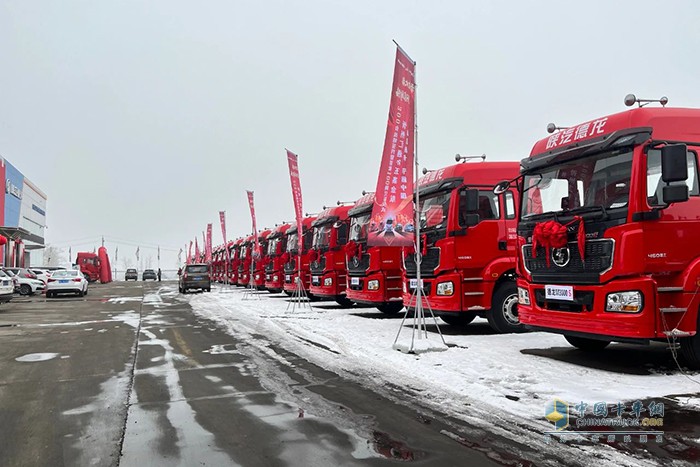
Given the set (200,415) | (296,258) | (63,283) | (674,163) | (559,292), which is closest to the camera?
(200,415)

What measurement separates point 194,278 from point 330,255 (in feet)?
50.7

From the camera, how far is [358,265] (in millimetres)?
14008

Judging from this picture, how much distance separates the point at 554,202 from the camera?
729 centimetres

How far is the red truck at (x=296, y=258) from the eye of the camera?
19.2m

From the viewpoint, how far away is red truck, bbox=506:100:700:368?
588cm

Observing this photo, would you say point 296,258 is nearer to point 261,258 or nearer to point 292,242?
point 292,242

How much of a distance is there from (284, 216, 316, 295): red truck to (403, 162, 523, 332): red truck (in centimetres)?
885

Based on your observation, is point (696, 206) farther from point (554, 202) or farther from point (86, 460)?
point (86, 460)

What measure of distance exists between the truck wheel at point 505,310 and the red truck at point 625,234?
8.01ft

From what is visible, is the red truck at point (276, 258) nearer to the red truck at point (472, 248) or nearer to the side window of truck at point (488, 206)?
the red truck at point (472, 248)

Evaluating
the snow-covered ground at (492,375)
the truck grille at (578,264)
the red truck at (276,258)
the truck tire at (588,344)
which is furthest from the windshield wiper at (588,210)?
the red truck at (276,258)

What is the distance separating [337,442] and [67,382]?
12.9 ft

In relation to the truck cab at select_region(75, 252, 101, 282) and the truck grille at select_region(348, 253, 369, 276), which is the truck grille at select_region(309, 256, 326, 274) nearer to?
the truck grille at select_region(348, 253, 369, 276)

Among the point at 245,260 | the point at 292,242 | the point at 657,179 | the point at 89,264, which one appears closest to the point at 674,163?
the point at 657,179
